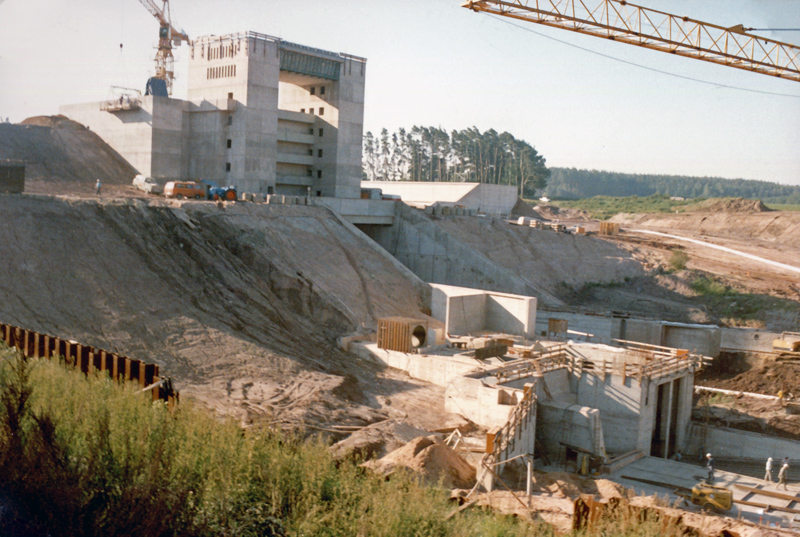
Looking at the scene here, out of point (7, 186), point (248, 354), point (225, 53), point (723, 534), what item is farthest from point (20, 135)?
point (723, 534)

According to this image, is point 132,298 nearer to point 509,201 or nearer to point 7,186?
point 7,186

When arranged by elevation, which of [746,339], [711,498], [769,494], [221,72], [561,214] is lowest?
[769,494]

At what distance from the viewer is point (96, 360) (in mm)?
15375

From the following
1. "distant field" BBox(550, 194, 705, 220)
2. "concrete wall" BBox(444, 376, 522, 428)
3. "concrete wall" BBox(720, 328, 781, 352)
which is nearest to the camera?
"concrete wall" BBox(444, 376, 522, 428)

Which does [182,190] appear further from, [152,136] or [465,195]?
[465,195]

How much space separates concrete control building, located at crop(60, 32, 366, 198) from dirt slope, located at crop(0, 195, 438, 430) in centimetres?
1049

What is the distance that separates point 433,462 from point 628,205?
110304 millimetres

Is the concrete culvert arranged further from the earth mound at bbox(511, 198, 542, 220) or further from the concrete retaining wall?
the earth mound at bbox(511, 198, 542, 220)

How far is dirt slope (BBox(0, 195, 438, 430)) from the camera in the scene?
25344 mm

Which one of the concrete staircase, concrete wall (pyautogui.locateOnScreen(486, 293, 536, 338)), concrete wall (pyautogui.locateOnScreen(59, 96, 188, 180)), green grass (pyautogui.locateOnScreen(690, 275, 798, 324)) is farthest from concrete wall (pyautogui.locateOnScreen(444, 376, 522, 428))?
concrete wall (pyautogui.locateOnScreen(59, 96, 188, 180))

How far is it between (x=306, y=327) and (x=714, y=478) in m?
17.6

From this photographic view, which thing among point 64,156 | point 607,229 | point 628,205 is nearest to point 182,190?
point 64,156

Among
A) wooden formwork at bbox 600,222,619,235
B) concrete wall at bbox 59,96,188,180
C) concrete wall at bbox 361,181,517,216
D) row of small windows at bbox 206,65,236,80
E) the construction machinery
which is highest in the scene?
row of small windows at bbox 206,65,236,80

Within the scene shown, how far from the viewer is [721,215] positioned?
274 ft
